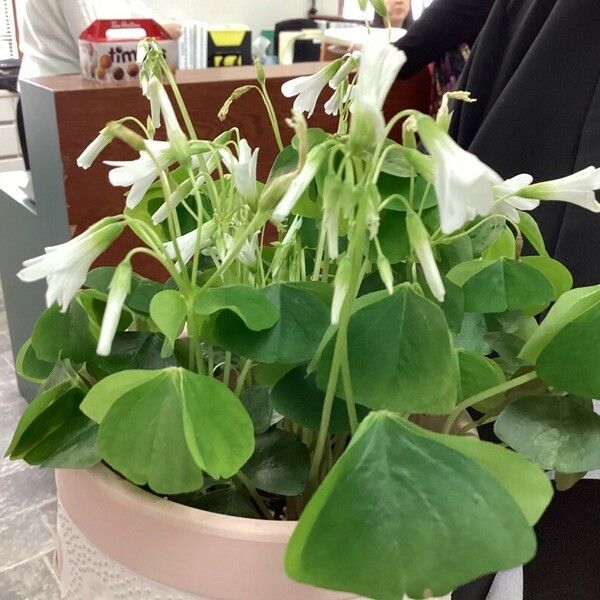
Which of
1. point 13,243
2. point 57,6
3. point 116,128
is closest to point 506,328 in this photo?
point 116,128

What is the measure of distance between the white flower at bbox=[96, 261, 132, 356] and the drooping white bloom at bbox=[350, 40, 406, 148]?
0.10 meters

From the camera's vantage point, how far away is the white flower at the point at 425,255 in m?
0.24

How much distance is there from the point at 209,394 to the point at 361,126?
120 mm

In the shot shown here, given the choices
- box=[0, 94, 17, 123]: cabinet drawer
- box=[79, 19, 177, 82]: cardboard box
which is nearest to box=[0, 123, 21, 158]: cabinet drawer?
box=[0, 94, 17, 123]: cabinet drawer

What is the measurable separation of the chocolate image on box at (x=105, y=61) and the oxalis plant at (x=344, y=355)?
88 centimetres

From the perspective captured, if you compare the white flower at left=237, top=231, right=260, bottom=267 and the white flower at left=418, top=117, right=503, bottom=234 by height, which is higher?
the white flower at left=418, top=117, right=503, bottom=234

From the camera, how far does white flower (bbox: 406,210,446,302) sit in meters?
0.24

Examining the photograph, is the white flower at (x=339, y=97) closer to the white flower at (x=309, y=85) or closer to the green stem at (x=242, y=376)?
the white flower at (x=309, y=85)

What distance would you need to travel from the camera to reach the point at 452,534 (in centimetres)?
23

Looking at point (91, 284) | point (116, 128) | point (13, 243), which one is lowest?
point (13, 243)

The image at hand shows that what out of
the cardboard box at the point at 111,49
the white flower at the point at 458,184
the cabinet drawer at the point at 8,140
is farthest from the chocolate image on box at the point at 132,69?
the cabinet drawer at the point at 8,140

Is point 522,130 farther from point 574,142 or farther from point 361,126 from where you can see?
point 361,126

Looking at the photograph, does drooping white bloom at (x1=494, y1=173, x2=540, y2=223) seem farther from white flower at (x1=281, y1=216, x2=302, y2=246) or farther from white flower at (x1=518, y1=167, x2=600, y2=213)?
white flower at (x1=281, y1=216, x2=302, y2=246)

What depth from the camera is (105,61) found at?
3.96 feet
